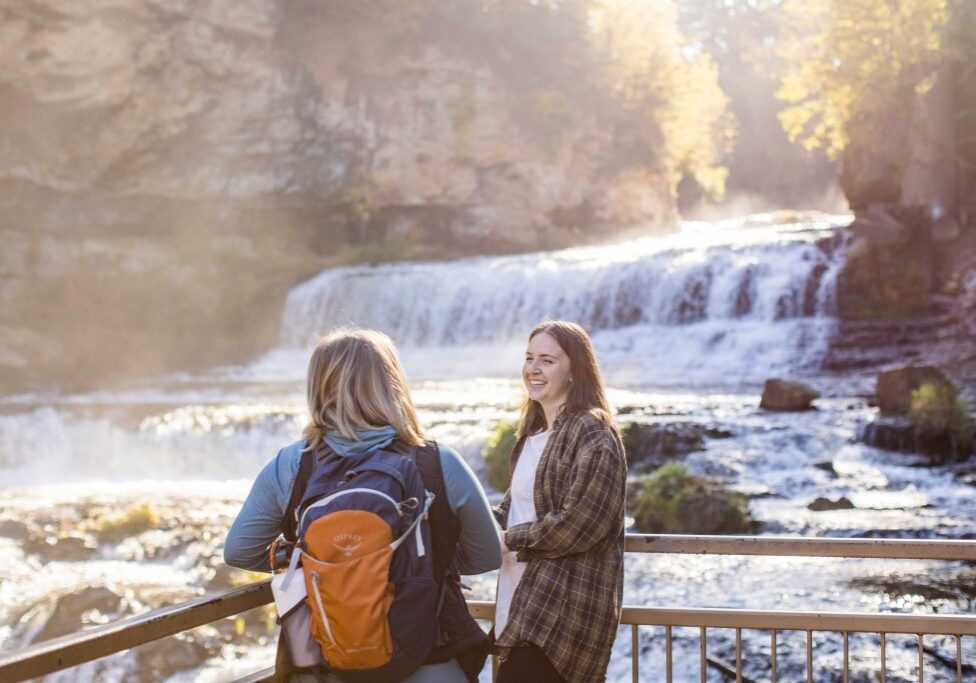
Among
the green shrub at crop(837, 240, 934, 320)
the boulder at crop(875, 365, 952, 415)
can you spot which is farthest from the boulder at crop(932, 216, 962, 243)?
the boulder at crop(875, 365, 952, 415)

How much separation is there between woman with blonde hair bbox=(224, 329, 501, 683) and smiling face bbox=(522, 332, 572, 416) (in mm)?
629

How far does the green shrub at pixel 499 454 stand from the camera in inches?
456

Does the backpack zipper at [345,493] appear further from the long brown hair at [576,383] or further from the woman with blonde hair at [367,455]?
the long brown hair at [576,383]

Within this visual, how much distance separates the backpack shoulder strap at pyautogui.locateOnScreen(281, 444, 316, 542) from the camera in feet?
7.52

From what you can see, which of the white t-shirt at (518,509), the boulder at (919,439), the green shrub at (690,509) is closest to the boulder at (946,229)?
the boulder at (919,439)

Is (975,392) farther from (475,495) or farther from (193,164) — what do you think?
(193,164)

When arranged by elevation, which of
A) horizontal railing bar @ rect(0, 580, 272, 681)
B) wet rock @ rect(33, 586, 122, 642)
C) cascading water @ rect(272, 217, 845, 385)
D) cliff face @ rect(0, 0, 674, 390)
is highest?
cliff face @ rect(0, 0, 674, 390)

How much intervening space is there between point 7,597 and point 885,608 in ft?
21.2

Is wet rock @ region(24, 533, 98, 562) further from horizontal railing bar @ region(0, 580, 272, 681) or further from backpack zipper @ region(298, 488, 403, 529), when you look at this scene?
backpack zipper @ region(298, 488, 403, 529)

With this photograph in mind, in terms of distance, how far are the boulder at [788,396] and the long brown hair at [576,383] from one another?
1113 cm

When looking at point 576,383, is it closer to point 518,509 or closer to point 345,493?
point 518,509

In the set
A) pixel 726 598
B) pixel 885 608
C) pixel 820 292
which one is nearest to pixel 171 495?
pixel 726 598

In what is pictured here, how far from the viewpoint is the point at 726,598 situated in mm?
7488

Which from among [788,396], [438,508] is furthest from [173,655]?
[788,396]
